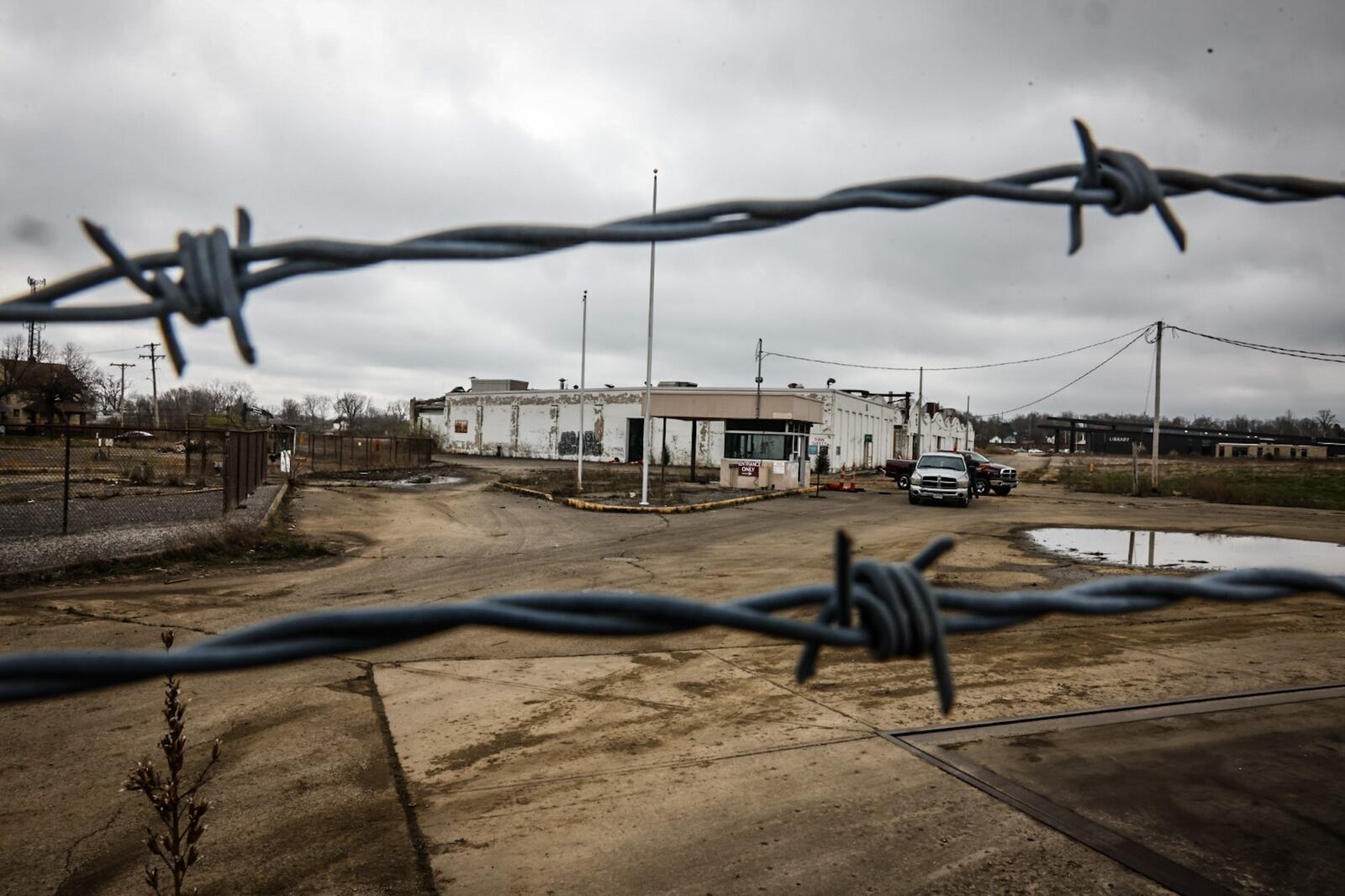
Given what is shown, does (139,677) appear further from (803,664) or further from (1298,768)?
(1298,768)

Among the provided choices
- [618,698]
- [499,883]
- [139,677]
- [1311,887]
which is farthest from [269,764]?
[1311,887]

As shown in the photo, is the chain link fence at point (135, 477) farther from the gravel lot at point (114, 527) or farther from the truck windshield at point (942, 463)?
the truck windshield at point (942, 463)

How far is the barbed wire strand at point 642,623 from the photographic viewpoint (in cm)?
110

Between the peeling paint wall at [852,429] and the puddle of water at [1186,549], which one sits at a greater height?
the peeling paint wall at [852,429]

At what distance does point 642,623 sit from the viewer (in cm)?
133

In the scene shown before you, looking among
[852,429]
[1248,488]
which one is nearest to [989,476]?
[1248,488]

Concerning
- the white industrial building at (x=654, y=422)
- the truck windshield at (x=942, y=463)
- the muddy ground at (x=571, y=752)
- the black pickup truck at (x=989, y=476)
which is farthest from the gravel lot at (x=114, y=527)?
the black pickup truck at (x=989, y=476)

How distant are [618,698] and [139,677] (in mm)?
5115

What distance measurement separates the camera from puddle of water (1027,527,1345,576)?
14.6 metres

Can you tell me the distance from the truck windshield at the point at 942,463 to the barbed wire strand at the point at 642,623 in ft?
86.5

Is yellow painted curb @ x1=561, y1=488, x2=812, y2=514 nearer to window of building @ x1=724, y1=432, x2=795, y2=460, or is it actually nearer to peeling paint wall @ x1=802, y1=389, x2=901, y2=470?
window of building @ x1=724, y1=432, x2=795, y2=460

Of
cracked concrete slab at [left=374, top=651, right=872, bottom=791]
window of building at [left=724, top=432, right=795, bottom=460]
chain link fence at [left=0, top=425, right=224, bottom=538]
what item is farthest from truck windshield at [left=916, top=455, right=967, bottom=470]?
cracked concrete slab at [left=374, top=651, right=872, bottom=791]

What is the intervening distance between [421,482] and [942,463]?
19458mm

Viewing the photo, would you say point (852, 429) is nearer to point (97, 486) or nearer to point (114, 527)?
point (97, 486)
